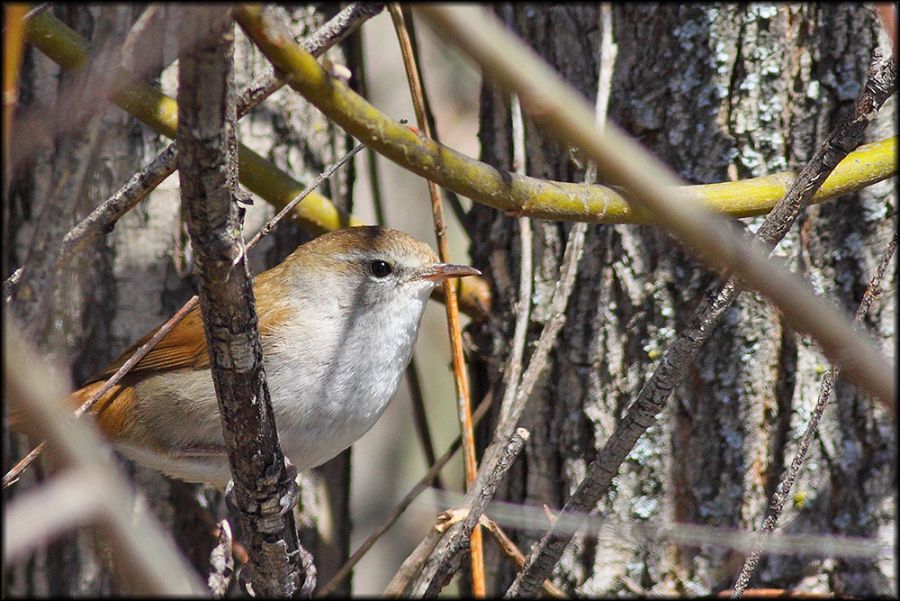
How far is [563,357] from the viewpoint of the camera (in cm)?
345

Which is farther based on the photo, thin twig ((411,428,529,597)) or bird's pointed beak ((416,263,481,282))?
bird's pointed beak ((416,263,481,282))

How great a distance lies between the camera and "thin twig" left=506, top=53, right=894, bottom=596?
6.83ft

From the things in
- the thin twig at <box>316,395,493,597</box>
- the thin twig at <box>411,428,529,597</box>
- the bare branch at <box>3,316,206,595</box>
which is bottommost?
the thin twig at <box>316,395,493,597</box>

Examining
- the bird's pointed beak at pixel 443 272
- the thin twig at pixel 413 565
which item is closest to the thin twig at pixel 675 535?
the thin twig at pixel 413 565

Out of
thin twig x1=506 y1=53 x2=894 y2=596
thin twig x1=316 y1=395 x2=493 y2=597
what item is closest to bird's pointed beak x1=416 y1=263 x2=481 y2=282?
thin twig x1=316 y1=395 x2=493 y2=597

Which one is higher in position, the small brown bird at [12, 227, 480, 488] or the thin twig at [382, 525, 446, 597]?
the small brown bird at [12, 227, 480, 488]

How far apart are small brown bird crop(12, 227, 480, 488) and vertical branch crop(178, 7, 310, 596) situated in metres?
0.49

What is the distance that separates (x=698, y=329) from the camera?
86.0 inches

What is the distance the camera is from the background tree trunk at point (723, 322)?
320cm

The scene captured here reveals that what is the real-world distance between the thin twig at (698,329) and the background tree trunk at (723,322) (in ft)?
2.93

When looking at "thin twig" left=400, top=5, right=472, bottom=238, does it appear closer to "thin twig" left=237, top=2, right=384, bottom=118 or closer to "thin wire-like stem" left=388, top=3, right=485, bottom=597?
"thin wire-like stem" left=388, top=3, right=485, bottom=597

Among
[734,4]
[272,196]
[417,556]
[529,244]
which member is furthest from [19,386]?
[734,4]

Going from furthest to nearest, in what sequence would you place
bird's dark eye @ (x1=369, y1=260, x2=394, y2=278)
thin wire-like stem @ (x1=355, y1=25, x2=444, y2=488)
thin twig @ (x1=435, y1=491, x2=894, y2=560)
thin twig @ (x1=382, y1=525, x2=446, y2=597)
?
thin wire-like stem @ (x1=355, y1=25, x2=444, y2=488) → bird's dark eye @ (x1=369, y1=260, x2=394, y2=278) → thin twig @ (x1=382, y1=525, x2=446, y2=597) → thin twig @ (x1=435, y1=491, x2=894, y2=560)

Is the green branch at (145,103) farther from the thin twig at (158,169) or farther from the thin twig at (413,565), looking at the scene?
the thin twig at (413,565)
